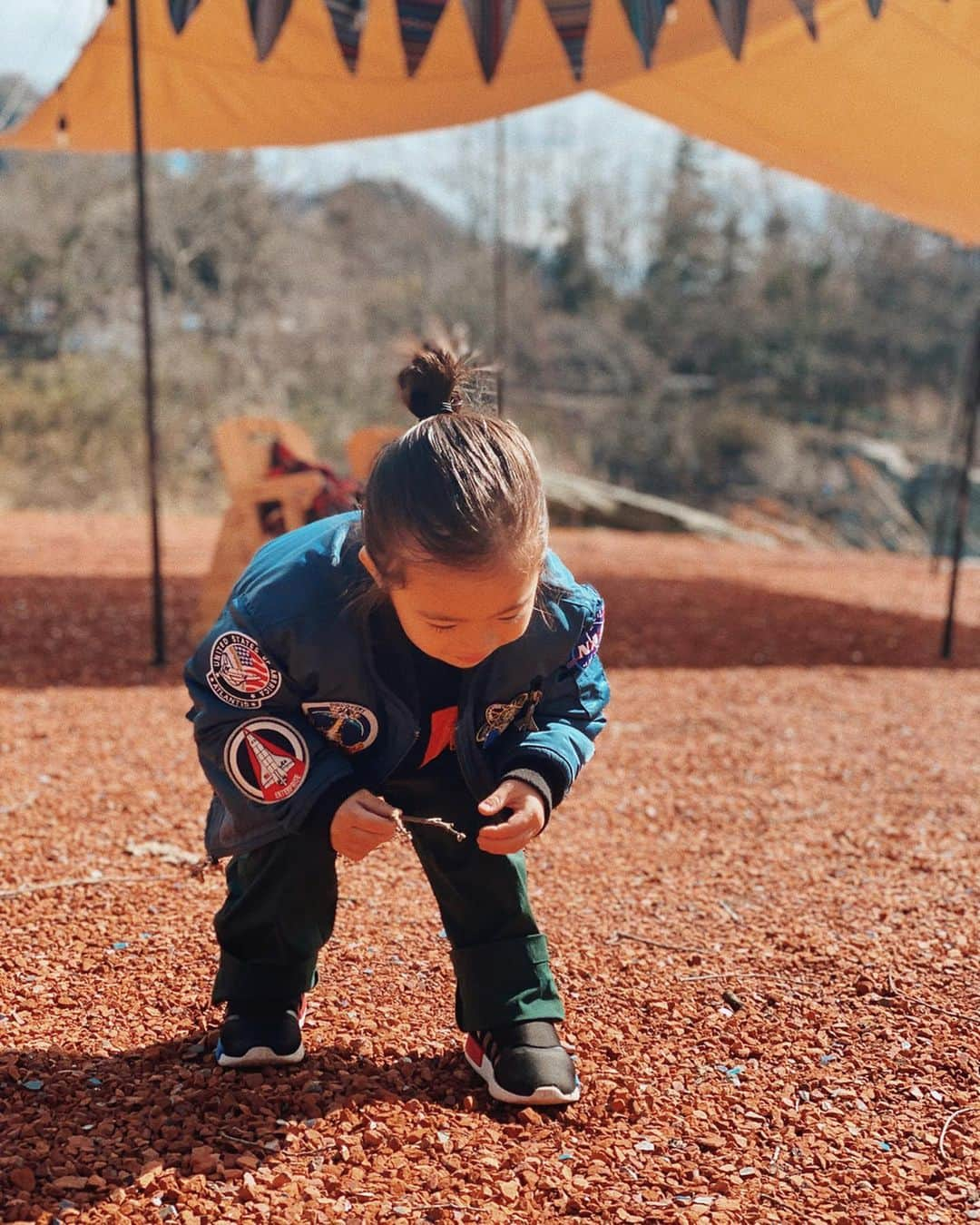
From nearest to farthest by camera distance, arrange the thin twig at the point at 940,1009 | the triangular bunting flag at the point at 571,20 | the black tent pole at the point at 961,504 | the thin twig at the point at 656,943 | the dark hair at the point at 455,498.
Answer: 1. the dark hair at the point at 455,498
2. the thin twig at the point at 940,1009
3. the thin twig at the point at 656,943
4. the triangular bunting flag at the point at 571,20
5. the black tent pole at the point at 961,504

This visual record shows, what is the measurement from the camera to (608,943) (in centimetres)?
209

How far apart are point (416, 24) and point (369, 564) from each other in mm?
3979

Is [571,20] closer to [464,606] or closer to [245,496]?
[245,496]

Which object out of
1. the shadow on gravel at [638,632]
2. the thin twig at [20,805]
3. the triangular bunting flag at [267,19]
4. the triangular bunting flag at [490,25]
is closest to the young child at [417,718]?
the thin twig at [20,805]

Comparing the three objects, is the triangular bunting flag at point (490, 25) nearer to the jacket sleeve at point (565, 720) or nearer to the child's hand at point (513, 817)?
the jacket sleeve at point (565, 720)

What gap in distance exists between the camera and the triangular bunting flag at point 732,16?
167 inches

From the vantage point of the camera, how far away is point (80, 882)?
2242mm

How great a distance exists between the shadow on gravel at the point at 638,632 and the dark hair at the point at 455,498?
2892 millimetres

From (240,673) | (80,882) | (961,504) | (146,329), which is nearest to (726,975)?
(240,673)

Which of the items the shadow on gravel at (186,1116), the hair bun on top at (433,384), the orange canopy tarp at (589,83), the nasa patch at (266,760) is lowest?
the shadow on gravel at (186,1116)

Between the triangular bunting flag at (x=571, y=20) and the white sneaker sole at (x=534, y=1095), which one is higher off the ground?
the triangular bunting flag at (x=571, y=20)

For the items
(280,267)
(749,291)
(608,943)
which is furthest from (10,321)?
(608,943)

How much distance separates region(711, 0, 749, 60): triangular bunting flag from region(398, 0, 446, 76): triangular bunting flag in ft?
3.74

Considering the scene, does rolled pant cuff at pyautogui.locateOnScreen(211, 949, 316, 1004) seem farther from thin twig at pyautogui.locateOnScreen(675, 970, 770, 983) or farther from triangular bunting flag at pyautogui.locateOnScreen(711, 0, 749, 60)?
triangular bunting flag at pyautogui.locateOnScreen(711, 0, 749, 60)
